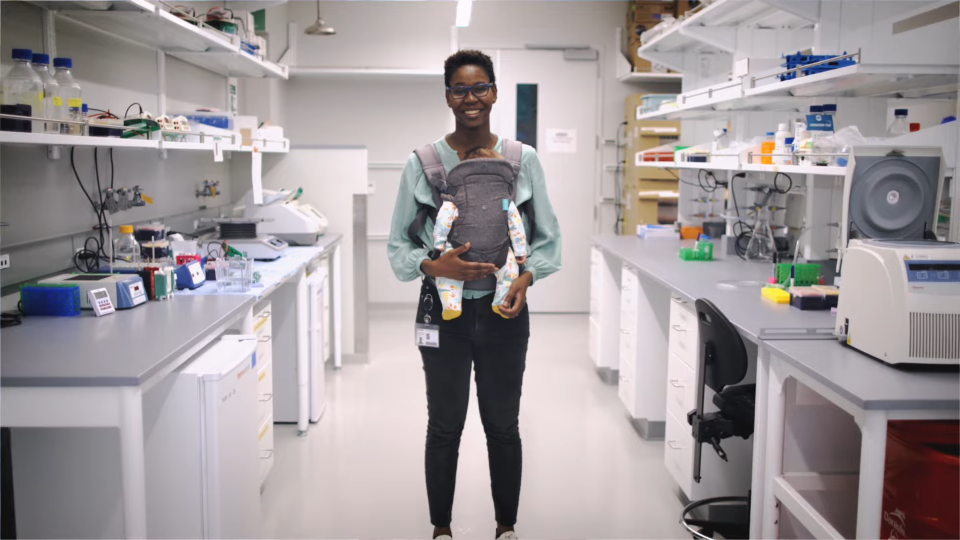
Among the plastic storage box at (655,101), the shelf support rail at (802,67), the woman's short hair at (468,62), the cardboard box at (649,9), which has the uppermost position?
the cardboard box at (649,9)

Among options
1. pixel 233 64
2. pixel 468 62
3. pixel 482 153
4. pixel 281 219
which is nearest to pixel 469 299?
pixel 482 153

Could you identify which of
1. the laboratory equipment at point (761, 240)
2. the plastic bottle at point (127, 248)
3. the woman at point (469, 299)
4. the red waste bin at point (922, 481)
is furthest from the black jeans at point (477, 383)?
the laboratory equipment at point (761, 240)

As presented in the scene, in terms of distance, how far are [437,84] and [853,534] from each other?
5.37 m

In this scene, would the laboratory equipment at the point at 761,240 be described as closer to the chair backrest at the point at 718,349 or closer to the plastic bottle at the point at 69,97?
the chair backrest at the point at 718,349

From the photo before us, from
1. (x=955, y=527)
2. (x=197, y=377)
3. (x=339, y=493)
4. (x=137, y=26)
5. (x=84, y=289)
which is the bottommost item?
(x=339, y=493)

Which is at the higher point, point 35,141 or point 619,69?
point 619,69

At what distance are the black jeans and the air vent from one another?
3.24ft

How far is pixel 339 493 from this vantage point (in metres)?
3.07

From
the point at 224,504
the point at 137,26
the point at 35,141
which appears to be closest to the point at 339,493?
the point at 224,504

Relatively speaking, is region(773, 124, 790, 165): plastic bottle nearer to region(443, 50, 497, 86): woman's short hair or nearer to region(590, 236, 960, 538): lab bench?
region(590, 236, 960, 538): lab bench

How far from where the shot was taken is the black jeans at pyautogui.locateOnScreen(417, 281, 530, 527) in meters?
2.29

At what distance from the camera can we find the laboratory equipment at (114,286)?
2467mm

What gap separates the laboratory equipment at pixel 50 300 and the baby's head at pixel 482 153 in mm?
1276

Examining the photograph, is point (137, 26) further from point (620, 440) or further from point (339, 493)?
point (620, 440)
